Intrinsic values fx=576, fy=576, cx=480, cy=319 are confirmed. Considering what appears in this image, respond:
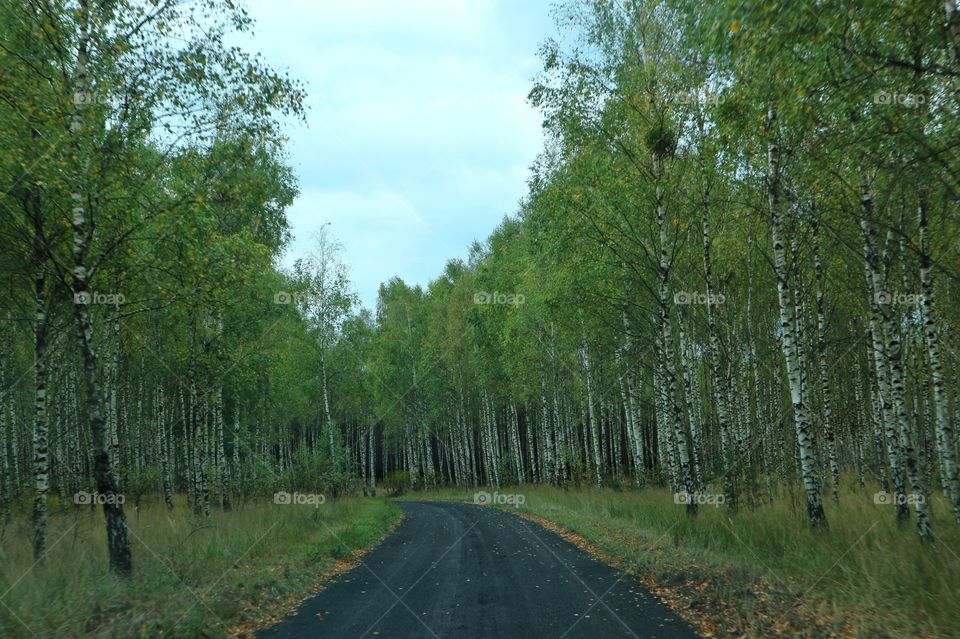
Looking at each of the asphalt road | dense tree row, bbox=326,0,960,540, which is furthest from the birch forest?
the asphalt road

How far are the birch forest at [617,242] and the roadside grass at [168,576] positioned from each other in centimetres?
70

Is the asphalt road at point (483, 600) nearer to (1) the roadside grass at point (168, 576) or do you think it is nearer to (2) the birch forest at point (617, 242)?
(1) the roadside grass at point (168, 576)

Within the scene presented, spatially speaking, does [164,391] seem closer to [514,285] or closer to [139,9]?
[514,285]

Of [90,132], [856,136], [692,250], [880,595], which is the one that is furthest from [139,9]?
[692,250]

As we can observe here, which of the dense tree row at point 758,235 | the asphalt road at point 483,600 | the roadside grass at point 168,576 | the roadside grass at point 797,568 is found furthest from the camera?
the dense tree row at point 758,235

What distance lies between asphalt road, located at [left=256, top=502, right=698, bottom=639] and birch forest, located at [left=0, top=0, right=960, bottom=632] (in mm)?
3793

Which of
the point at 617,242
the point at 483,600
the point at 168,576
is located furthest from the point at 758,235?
the point at 168,576

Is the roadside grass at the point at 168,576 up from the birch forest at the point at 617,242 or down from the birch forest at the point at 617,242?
down

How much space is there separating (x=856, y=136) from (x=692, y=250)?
11891 millimetres

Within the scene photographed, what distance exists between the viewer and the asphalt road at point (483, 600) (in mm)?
7531

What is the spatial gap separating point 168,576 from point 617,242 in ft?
46.8

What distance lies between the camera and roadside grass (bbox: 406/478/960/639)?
668 cm

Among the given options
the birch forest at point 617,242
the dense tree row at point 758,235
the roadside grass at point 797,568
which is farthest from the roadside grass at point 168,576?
the dense tree row at point 758,235

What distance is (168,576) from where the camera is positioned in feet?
31.8
